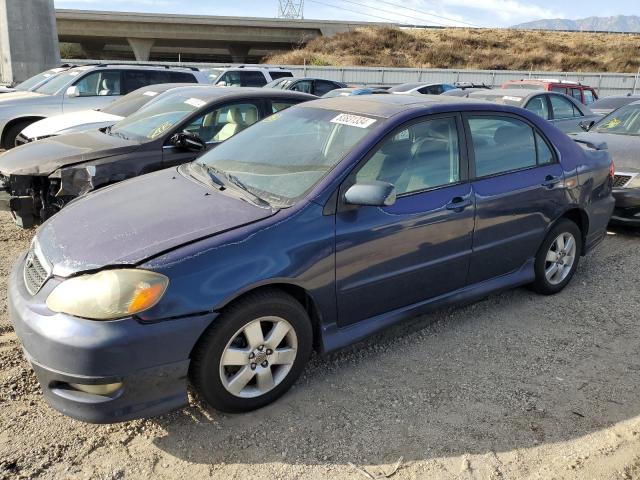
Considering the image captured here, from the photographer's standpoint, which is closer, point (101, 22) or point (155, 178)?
point (155, 178)

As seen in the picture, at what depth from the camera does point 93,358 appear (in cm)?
238

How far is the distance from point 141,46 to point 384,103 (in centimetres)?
5354

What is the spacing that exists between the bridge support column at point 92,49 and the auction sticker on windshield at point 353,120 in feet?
198

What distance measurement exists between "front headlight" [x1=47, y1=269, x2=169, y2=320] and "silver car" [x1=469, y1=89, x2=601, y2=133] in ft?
26.9

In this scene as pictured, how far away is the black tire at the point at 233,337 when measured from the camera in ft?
8.65

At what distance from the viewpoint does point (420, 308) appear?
3.54 m

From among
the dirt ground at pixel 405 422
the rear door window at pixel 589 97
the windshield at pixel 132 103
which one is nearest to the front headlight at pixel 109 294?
the dirt ground at pixel 405 422

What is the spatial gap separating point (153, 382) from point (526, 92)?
30.9 ft

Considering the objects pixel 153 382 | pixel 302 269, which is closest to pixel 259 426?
pixel 153 382

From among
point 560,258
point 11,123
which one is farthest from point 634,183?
point 11,123

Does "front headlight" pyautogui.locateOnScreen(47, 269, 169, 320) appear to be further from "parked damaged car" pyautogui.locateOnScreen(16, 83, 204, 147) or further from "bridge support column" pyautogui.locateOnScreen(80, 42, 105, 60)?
"bridge support column" pyautogui.locateOnScreen(80, 42, 105, 60)

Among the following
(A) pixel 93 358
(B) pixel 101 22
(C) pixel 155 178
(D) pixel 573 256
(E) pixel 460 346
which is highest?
(B) pixel 101 22

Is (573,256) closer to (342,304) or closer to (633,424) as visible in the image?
(633,424)

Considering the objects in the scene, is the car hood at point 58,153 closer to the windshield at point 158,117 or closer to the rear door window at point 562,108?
the windshield at point 158,117
